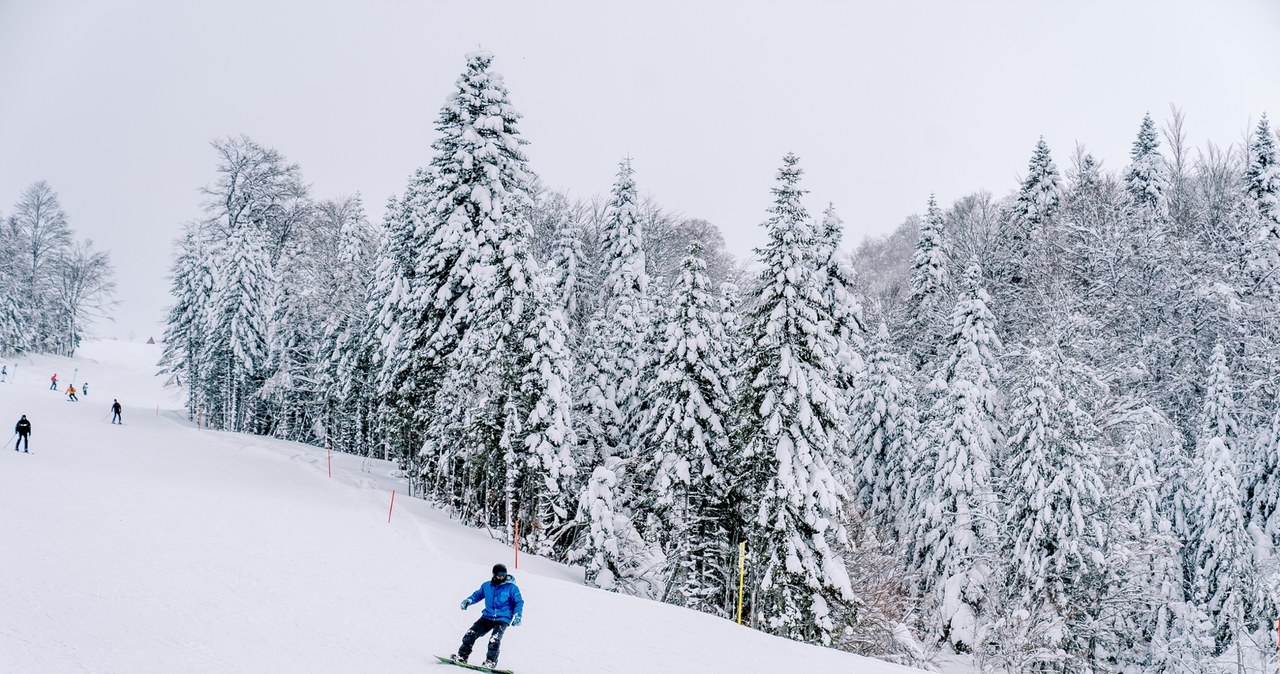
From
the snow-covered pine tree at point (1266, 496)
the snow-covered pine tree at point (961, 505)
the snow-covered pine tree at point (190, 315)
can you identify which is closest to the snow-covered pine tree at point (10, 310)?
the snow-covered pine tree at point (190, 315)

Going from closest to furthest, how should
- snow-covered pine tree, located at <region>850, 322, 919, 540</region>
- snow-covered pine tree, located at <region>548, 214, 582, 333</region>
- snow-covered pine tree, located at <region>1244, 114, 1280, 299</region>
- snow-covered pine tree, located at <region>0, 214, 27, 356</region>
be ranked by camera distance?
snow-covered pine tree, located at <region>1244, 114, 1280, 299</region>
snow-covered pine tree, located at <region>850, 322, 919, 540</region>
snow-covered pine tree, located at <region>548, 214, 582, 333</region>
snow-covered pine tree, located at <region>0, 214, 27, 356</region>

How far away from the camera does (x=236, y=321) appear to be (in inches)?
1626

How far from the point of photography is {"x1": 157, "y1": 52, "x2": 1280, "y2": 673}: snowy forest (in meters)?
19.9

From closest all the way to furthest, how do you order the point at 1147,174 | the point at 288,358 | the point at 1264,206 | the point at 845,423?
the point at 845,423, the point at 1264,206, the point at 288,358, the point at 1147,174

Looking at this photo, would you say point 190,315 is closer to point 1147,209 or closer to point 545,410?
point 545,410

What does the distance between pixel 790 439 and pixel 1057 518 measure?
901 cm

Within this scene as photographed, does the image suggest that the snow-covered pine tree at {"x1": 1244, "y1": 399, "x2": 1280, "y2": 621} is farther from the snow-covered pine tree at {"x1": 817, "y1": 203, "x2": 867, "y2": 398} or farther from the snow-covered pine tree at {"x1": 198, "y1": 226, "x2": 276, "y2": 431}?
the snow-covered pine tree at {"x1": 198, "y1": 226, "x2": 276, "y2": 431}

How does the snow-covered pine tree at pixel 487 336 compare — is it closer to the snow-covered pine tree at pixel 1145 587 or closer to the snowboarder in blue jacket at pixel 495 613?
the snowboarder in blue jacket at pixel 495 613

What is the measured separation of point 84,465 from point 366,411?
2434 centimetres

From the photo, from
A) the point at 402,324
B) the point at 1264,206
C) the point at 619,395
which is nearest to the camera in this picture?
the point at 619,395

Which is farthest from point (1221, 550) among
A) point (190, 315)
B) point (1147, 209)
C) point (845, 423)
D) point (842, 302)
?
point (190, 315)

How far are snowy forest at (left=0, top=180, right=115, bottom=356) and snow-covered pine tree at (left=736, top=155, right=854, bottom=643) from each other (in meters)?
65.2

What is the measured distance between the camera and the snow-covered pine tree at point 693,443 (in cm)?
2061

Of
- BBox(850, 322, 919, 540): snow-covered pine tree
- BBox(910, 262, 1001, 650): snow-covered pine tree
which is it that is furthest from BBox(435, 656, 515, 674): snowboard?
BBox(850, 322, 919, 540): snow-covered pine tree
